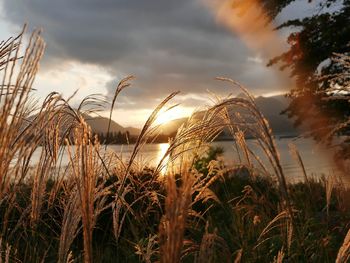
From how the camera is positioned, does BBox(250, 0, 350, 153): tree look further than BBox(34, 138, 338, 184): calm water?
Yes

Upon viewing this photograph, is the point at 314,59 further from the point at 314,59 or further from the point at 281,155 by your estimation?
the point at 281,155

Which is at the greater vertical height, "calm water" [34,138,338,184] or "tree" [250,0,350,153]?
"tree" [250,0,350,153]

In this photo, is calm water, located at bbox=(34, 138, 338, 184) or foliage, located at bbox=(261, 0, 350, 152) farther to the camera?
foliage, located at bbox=(261, 0, 350, 152)

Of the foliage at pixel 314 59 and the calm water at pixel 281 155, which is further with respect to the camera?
the foliage at pixel 314 59

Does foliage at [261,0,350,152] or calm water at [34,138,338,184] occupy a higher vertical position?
foliage at [261,0,350,152]

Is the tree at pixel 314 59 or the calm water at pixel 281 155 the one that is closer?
the calm water at pixel 281 155

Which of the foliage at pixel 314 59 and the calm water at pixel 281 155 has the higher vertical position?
the foliage at pixel 314 59

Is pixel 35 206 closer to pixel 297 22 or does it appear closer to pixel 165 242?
pixel 165 242

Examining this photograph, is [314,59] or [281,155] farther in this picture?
[314,59]

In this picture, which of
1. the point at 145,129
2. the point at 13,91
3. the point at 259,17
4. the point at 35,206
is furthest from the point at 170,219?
the point at 259,17

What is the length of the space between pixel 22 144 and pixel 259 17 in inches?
588

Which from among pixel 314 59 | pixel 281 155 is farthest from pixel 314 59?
pixel 281 155

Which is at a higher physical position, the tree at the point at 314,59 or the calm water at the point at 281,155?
the tree at the point at 314,59

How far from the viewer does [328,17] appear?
1416 centimetres
